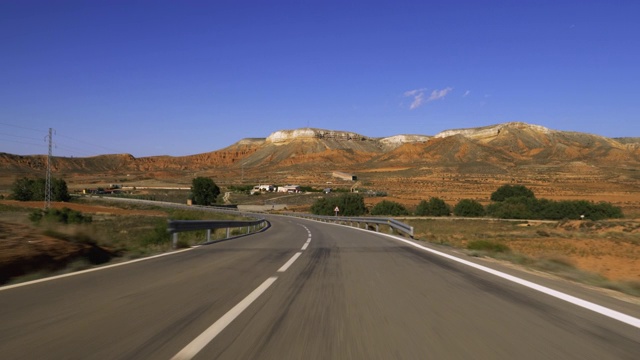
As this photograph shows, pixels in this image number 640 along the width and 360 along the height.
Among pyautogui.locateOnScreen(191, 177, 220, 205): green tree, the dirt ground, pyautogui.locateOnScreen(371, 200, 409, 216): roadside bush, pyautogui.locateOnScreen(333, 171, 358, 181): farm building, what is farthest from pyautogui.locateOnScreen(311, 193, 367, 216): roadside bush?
pyautogui.locateOnScreen(333, 171, 358, 181): farm building

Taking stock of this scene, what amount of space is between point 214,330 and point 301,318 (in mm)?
1105

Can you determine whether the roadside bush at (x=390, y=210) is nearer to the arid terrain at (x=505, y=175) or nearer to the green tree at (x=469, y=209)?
the arid terrain at (x=505, y=175)

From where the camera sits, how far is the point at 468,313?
6.21 m

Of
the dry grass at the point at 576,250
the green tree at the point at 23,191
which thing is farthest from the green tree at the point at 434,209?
the green tree at the point at 23,191

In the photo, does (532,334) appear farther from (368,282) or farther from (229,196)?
(229,196)

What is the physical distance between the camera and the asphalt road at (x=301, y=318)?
454cm

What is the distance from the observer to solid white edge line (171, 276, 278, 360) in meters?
4.38

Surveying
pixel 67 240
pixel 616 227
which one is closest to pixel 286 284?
pixel 67 240

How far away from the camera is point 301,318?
5852 millimetres

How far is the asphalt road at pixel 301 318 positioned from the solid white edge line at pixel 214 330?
0.02 metres

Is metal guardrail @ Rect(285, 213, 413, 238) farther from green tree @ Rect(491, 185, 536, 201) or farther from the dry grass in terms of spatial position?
green tree @ Rect(491, 185, 536, 201)

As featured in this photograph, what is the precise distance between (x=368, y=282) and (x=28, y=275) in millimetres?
6156

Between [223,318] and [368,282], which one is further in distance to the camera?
[368,282]

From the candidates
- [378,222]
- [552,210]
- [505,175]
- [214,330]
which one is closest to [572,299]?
[214,330]
